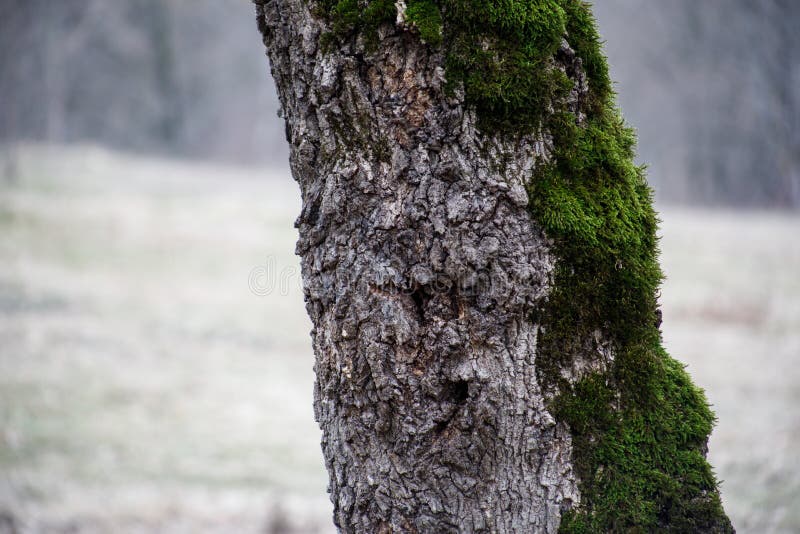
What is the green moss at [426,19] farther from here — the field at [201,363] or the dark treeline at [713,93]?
the dark treeline at [713,93]

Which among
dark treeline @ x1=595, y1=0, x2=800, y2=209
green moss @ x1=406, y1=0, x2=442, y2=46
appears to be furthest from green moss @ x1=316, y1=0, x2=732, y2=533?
dark treeline @ x1=595, y1=0, x2=800, y2=209

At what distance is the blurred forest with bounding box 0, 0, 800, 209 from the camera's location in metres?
21.0

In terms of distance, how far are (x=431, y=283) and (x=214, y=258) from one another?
1404 cm

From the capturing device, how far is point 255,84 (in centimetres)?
3234

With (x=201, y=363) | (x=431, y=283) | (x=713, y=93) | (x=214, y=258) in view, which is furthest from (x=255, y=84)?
(x=431, y=283)

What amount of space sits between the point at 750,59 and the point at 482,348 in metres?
23.4

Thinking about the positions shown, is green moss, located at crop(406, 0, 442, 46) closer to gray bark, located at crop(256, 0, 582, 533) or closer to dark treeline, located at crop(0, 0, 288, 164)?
gray bark, located at crop(256, 0, 582, 533)

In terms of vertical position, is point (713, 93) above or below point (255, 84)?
below

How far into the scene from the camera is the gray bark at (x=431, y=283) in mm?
1860

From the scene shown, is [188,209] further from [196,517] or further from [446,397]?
[446,397]

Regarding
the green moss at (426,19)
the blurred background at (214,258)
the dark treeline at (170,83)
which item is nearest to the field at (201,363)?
the blurred background at (214,258)

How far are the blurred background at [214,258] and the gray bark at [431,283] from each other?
124 centimetres

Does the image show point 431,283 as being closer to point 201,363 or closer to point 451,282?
point 451,282

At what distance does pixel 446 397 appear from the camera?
1.92 meters
